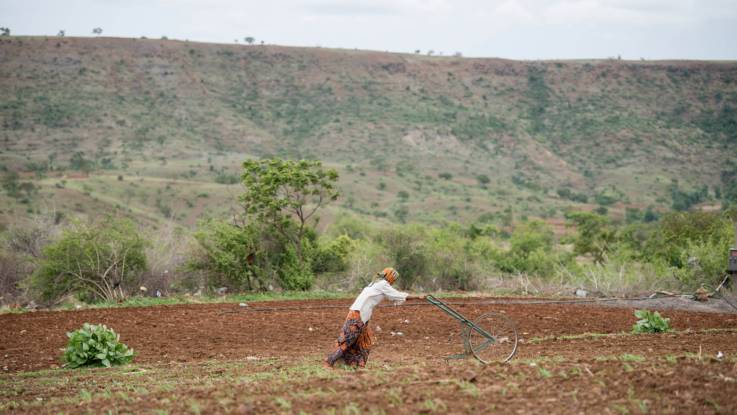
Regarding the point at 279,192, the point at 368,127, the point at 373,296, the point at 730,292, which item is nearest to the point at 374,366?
the point at 373,296

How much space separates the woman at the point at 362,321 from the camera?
10828mm

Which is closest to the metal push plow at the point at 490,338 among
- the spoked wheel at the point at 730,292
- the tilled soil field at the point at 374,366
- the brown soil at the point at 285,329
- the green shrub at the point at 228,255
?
the tilled soil field at the point at 374,366

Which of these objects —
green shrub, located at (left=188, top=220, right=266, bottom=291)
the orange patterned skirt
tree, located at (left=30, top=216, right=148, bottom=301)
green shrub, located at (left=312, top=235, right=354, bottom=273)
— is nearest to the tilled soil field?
the orange patterned skirt

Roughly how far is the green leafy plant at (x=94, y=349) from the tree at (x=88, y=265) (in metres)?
10.5

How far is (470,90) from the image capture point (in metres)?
88.8

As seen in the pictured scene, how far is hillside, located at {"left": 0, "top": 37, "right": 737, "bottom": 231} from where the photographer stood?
61.9 metres

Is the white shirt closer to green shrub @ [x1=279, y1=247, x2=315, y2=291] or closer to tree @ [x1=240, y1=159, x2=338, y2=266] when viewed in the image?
tree @ [x1=240, y1=159, x2=338, y2=266]

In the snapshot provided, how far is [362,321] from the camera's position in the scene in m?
10.8

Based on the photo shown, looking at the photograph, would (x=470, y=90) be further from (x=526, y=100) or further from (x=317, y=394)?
(x=317, y=394)

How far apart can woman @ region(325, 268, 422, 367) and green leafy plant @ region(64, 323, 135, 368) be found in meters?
4.06

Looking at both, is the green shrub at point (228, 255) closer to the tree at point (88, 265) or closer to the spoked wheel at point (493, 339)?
the tree at point (88, 265)

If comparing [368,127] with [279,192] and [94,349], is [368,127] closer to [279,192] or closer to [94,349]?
[279,192]

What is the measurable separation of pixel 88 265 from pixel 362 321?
14.9 metres

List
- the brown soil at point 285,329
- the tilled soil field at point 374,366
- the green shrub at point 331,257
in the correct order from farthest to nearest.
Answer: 1. the green shrub at point 331,257
2. the brown soil at point 285,329
3. the tilled soil field at point 374,366
